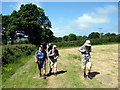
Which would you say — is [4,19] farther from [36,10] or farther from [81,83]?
[81,83]

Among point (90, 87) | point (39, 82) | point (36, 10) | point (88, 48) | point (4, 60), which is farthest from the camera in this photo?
point (36, 10)

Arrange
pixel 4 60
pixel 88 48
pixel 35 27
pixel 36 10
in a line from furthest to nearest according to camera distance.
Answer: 1. pixel 36 10
2. pixel 35 27
3. pixel 4 60
4. pixel 88 48

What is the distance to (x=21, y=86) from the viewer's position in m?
9.24

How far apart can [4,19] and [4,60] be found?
4542 centimetres

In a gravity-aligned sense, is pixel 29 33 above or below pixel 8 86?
above

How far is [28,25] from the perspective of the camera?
170 ft

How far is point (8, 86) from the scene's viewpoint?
941 cm

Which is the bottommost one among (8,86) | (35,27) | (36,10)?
(8,86)

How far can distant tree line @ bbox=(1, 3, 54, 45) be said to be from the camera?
52359 mm

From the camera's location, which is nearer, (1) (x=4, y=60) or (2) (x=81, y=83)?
(2) (x=81, y=83)

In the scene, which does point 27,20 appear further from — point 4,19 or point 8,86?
point 8,86

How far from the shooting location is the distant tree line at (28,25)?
52.4m

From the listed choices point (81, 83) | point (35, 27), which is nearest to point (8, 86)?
point (81, 83)

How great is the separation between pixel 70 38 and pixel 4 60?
128351 mm
